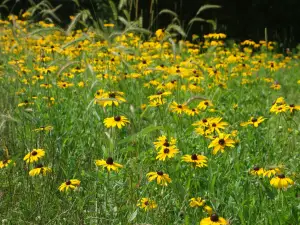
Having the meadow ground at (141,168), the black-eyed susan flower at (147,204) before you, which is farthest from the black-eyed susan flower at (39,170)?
the black-eyed susan flower at (147,204)

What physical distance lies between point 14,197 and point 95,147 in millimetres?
708

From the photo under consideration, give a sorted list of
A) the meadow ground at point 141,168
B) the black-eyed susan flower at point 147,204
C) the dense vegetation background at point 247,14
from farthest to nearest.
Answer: the dense vegetation background at point 247,14
the meadow ground at point 141,168
the black-eyed susan flower at point 147,204

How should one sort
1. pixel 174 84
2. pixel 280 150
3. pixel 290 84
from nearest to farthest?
pixel 280 150, pixel 174 84, pixel 290 84

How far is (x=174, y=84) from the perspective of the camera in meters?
3.87

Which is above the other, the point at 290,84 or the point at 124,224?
the point at 124,224

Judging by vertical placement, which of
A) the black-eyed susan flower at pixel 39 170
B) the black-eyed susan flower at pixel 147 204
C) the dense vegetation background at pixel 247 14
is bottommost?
the dense vegetation background at pixel 247 14

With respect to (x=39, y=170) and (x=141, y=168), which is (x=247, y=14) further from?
(x=39, y=170)

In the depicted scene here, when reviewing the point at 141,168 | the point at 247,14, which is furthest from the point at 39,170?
the point at 247,14

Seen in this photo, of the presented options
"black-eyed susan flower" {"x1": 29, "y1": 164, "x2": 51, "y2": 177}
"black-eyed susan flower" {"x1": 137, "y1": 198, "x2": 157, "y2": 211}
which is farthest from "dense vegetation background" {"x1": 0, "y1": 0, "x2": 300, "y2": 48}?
"black-eyed susan flower" {"x1": 137, "y1": 198, "x2": 157, "y2": 211}

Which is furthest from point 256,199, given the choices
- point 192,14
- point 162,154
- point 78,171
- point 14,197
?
point 192,14

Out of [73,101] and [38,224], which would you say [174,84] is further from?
[38,224]

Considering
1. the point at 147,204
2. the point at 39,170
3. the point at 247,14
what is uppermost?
the point at 39,170

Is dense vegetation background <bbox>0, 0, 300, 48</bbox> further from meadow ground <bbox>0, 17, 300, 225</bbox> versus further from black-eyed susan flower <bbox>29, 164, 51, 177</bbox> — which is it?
black-eyed susan flower <bbox>29, 164, 51, 177</bbox>

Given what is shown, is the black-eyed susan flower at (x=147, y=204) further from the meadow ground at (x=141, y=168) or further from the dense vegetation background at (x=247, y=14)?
the dense vegetation background at (x=247, y=14)
